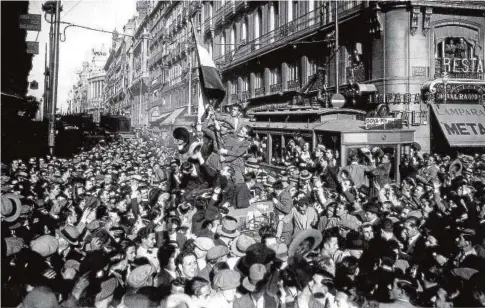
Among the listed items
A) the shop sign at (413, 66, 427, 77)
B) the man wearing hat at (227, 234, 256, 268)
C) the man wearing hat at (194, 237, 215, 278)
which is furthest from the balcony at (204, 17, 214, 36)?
the man wearing hat at (194, 237, 215, 278)

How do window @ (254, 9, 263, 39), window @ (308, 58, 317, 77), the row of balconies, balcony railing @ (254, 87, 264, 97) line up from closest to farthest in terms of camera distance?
1. window @ (308, 58, 317, 77)
2. the row of balconies
3. balcony railing @ (254, 87, 264, 97)
4. window @ (254, 9, 263, 39)

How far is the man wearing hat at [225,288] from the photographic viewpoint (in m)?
5.04

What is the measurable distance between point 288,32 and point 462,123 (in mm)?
11342

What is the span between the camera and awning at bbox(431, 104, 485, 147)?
1698cm

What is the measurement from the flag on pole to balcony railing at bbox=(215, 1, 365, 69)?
30.7 ft

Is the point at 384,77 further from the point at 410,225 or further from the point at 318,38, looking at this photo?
the point at 410,225

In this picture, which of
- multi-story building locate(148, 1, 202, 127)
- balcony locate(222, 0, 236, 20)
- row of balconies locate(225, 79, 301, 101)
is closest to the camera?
row of balconies locate(225, 79, 301, 101)

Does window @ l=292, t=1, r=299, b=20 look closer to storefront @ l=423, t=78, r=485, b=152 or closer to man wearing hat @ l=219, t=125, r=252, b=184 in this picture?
storefront @ l=423, t=78, r=485, b=152

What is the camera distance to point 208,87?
11492 millimetres

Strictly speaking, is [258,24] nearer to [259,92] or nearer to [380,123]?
[259,92]

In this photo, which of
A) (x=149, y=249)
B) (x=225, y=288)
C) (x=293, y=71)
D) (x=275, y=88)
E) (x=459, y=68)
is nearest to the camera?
(x=225, y=288)

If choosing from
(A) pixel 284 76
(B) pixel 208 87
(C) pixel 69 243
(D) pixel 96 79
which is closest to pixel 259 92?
(A) pixel 284 76

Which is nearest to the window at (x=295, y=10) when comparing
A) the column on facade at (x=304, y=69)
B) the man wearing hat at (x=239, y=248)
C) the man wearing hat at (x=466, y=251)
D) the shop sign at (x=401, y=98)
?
the column on facade at (x=304, y=69)

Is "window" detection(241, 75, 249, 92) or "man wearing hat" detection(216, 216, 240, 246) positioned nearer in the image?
"man wearing hat" detection(216, 216, 240, 246)
